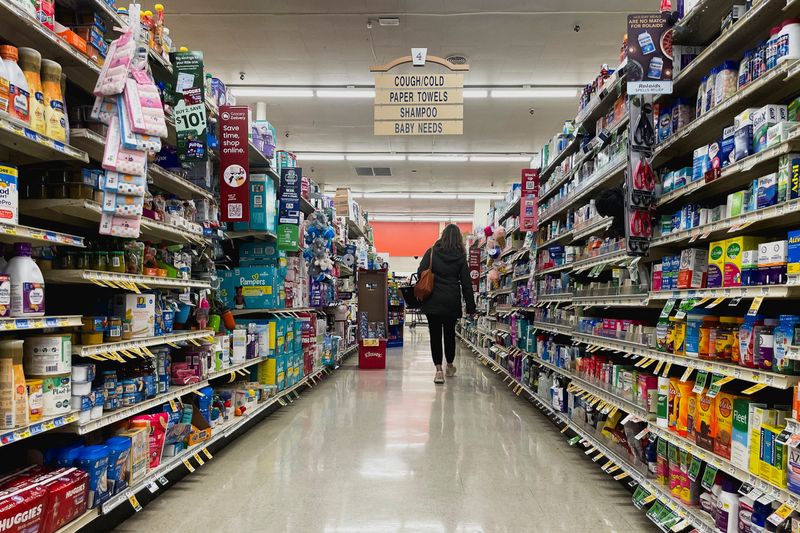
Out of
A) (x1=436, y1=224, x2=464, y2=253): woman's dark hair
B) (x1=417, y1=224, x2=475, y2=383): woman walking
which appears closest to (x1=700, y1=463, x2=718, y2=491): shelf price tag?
(x1=417, y1=224, x2=475, y2=383): woman walking

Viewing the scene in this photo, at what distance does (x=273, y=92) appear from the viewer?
10594 mm

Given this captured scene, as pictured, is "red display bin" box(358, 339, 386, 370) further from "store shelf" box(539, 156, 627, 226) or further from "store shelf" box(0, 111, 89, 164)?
"store shelf" box(0, 111, 89, 164)

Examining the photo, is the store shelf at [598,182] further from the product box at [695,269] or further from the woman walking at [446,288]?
the woman walking at [446,288]

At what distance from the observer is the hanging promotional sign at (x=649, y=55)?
113 inches

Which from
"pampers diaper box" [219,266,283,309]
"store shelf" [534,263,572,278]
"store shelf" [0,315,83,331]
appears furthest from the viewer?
"pampers diaper box" [219,266,283,309]

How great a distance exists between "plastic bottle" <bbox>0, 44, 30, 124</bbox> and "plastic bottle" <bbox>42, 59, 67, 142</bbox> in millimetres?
133

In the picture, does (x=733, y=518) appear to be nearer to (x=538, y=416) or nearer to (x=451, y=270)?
(x=538, y=416)

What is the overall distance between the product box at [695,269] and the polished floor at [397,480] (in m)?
1.21

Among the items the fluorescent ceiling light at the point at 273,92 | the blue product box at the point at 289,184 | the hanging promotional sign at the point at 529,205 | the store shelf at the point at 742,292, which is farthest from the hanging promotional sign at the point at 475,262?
the store shelf at the point at 742,292

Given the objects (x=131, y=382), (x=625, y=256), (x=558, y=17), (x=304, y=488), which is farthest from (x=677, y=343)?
(x=558, y=17)

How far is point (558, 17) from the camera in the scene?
25.3 ft

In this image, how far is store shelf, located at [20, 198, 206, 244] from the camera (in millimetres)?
2361

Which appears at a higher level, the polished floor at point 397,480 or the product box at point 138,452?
the product box at point 138,452

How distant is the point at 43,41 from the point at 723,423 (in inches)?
126
